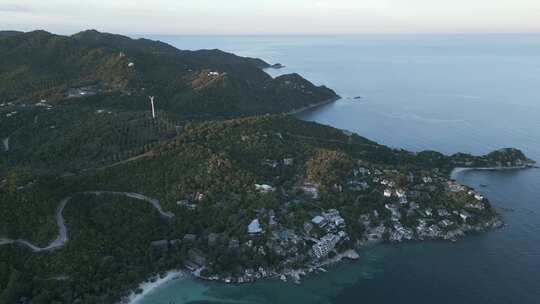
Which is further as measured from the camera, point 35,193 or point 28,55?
point 28,55

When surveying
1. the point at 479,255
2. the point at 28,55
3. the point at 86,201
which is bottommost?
the point at 479,255

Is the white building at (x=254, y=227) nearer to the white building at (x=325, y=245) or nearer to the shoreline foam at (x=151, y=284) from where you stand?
the white building at (x=325, y=245)

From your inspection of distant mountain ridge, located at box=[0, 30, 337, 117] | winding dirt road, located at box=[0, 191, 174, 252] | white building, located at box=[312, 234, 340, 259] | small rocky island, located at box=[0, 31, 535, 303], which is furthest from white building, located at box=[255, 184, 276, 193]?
distant mountain ridge, located at box=[0, 30, 337, 117]

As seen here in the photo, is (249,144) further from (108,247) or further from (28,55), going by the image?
(28,55)

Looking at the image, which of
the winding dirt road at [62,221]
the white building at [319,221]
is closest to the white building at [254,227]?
the white building at [319,221]

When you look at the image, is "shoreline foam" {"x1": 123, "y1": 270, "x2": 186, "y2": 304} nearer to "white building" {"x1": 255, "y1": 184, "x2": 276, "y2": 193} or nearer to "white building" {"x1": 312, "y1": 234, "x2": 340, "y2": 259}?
"white building" {"x1": 312, "y1": 234, "x2": 340, "y2": 259}

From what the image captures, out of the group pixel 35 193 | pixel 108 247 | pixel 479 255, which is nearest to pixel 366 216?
pixel 479 255
